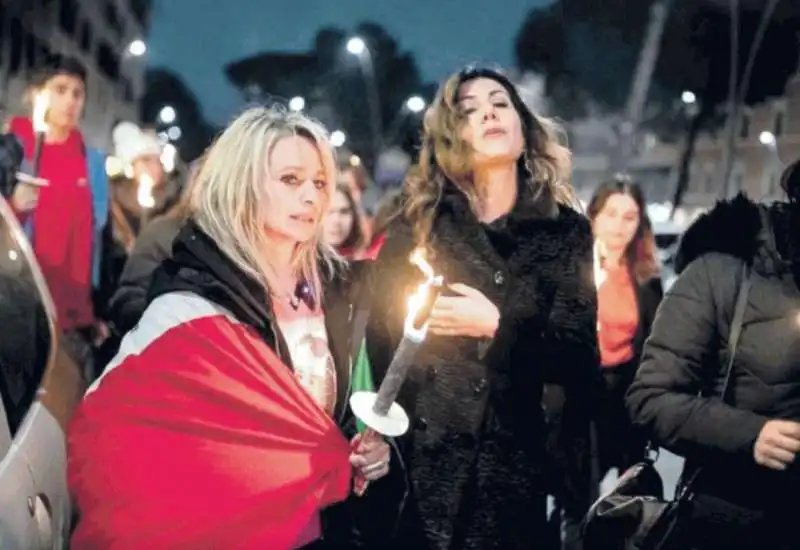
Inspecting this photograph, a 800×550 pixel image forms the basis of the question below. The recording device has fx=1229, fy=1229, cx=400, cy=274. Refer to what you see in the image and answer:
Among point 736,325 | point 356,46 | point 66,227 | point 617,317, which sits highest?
point 356,46

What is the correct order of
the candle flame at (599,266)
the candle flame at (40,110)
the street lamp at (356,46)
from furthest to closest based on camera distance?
the street lamp at (356,46) → the candle flame at (599,266) → the candle flame at (40,110)

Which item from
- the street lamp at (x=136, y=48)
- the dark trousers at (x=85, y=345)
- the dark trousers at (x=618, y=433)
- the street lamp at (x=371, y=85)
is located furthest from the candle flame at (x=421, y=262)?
the street lamp at (x=136, y=48)

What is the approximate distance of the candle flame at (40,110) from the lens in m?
5.79

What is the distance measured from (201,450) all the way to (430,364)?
0.76m

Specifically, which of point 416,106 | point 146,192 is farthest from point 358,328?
point 146,192

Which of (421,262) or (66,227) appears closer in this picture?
(421,262)

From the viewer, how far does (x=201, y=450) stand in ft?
9.30

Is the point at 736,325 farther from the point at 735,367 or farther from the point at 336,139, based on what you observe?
the point at 336,139

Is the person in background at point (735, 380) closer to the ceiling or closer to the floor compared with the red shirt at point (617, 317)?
closer to the ceiling

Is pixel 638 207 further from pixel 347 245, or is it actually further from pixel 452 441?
pixel 452 441

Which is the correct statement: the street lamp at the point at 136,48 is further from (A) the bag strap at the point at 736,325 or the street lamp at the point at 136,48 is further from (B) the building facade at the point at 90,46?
(A) the bag strap at the point at 736,325

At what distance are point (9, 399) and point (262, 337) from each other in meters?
0.63

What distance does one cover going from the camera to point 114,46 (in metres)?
62.8

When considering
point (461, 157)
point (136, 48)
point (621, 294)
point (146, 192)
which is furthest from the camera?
point (136, 48)
